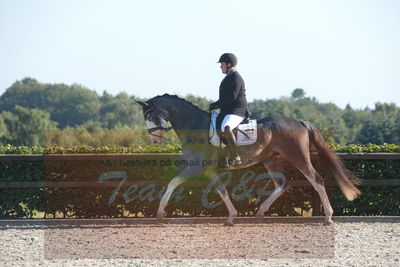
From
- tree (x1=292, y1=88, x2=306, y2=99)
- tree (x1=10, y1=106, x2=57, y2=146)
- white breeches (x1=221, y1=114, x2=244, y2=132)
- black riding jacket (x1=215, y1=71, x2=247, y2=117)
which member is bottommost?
white breeches (x1=221, y1=114, x2=244, y2=132)

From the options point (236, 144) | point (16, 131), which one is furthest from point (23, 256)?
point (16, 131)

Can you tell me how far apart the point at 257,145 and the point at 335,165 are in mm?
1504

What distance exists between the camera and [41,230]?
10.1 m

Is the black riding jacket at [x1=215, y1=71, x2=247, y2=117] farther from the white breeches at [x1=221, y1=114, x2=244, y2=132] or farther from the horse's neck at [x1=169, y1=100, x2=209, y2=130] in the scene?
the horse's neck at [x1=169, y1=100, x2=209, y2=130]

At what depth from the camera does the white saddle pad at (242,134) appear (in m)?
10.2

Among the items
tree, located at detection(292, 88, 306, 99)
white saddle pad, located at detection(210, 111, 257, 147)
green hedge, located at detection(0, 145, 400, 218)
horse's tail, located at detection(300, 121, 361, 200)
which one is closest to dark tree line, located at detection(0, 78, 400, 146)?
tree, located at detection(292, 88, 306, 99)

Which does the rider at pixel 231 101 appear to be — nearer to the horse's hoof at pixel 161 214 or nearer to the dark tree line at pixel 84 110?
the horse's hoof at pixel 161 214

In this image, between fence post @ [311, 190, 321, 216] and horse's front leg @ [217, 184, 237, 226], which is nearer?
horse's front leg @ [217, 184, 237, 226]

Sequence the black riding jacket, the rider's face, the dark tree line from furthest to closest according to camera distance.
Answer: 1. the dark tree line
2. the rider's face
3. the black riding jacket

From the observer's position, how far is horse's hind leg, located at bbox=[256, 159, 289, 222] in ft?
35.2

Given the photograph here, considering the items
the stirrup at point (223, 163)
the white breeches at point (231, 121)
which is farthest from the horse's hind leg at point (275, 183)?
the white breeches at point (231, 121)

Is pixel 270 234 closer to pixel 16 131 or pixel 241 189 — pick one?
pixel 241 189

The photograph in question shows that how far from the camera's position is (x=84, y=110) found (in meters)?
113

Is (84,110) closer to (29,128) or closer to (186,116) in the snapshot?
(29,128)
